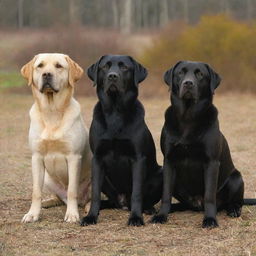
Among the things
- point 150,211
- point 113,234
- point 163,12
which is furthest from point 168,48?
point 163,12

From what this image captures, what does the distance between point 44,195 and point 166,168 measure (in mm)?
1974

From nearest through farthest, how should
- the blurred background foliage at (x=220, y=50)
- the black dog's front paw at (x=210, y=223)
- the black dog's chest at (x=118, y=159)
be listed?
the black dog's front paw at (x=210, y=223) < the black dog's chest at (x=118, y=159) < the blurred background foliage at (x=220, y=50)

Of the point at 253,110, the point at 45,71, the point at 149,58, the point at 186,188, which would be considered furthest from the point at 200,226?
the point at 149,58

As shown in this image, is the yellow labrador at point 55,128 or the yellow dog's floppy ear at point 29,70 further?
the yellow dog's floppy ear at point 29,70

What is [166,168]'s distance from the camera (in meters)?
5.40

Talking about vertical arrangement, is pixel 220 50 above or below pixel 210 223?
below

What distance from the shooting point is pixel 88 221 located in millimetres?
5320

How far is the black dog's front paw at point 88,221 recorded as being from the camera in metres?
5.30

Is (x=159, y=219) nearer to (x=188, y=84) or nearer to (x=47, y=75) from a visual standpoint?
(x=188, y=84)

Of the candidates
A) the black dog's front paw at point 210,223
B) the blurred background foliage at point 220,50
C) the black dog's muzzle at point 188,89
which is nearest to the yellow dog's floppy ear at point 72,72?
the black dog's muzzle at point 188,89

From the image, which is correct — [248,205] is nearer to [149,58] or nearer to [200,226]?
[200,226]

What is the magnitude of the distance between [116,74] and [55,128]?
2.40 feet

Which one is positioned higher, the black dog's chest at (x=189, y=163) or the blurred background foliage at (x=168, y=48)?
the black dog's chest at (x=189, y=163)

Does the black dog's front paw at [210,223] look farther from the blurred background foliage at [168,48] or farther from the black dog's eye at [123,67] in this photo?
the blurred background foliage at [168,48]
